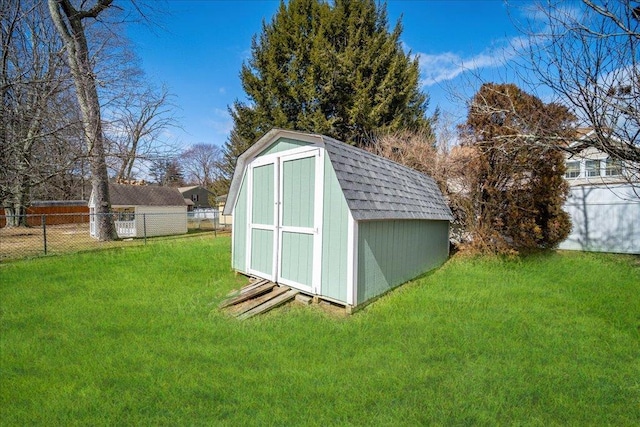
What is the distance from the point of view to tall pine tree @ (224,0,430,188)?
15.4m

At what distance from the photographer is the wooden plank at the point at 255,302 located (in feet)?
15.2

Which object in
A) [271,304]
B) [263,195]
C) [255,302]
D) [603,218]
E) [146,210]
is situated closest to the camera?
[271,304]

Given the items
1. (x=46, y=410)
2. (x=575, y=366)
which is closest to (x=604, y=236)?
(x=575, y=366)

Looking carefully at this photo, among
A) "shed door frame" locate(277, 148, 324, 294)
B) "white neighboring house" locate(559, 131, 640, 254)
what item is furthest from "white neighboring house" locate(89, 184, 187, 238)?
"white neighboring house" locate(559, 131, 640, 254)

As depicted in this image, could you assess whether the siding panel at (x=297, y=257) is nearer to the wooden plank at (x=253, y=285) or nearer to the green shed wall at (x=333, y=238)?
the green shed wall at (x=333, y=238)

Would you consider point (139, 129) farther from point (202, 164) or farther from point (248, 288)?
point (202, 164)

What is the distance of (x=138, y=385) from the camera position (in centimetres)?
270

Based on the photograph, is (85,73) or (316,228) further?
(316,228)

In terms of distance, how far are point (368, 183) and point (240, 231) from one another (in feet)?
10.3

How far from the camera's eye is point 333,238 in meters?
4.67

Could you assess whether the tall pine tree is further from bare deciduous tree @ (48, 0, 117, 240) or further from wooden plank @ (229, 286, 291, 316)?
wooden plank @ (229, 286, 291, 316)

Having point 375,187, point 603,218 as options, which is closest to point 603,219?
point 603,218

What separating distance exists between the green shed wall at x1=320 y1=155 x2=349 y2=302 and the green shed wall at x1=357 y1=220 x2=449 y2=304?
25cm

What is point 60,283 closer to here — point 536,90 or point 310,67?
point 536,90
